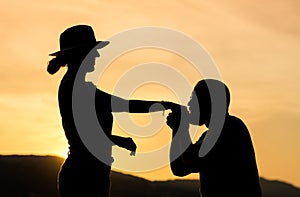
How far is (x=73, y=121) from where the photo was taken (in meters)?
9.96

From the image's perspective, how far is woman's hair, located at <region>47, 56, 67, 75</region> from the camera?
975cm

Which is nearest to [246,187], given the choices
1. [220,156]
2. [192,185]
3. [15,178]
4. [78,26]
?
[220,156]

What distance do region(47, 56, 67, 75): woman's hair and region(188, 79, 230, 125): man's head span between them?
1.69 meters

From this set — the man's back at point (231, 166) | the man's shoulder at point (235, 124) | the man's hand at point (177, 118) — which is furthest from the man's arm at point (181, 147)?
the man's shoulder at point (235, 124)

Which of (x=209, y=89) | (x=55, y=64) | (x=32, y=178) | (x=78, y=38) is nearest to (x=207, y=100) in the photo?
(x=209, y=89)

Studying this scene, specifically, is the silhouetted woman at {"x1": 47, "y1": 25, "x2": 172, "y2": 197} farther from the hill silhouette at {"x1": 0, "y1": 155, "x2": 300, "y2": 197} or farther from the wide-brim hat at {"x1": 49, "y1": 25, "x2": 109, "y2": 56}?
the hill silhouette at {"x1": 0, "y1": 155, "x2": 300, "y2": 197}

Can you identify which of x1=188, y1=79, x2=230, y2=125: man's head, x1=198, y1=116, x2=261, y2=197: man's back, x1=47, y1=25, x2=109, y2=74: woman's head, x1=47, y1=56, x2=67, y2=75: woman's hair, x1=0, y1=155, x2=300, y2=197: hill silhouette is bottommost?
x1=0, y1=155, x2=300, y2=197: hill silhouette

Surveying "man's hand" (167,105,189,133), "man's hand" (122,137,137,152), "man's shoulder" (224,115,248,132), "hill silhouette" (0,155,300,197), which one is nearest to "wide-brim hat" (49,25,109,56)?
"man's hand" (122,137,137,152)

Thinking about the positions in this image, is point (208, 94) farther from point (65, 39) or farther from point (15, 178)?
point (15, 178)

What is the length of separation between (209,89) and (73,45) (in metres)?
1.77

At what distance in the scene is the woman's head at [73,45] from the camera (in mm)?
9789

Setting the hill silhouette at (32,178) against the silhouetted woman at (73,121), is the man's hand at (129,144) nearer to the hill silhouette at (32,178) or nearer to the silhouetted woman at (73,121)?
the silhouetted woman at (73,121)

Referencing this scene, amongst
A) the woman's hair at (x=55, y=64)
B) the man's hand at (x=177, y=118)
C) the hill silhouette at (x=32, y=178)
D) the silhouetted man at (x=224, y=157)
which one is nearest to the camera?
the woman's hair at (x=55, y=64)

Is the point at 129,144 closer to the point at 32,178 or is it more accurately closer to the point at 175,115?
the point at 175,115
